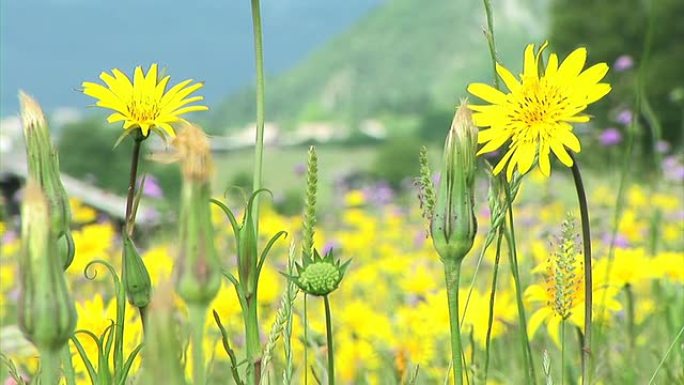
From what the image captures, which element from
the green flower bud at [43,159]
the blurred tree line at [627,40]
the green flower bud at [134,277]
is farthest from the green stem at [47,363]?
the blurred tree line at [627,40]

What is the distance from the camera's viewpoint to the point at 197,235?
0.39m

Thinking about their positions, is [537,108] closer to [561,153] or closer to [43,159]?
[561,153]

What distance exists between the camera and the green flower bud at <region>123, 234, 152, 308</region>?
2.28 ft

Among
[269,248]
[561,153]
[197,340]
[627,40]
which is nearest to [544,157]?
[561,153]

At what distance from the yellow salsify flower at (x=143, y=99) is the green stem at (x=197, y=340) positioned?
14.5 inches

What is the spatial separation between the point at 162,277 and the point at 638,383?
145cm

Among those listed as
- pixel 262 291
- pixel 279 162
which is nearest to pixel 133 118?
pixel 262 291

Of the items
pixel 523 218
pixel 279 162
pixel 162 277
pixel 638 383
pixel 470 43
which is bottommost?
pixel 638 383

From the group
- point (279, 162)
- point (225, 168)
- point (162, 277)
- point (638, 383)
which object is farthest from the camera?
point (225, 168)

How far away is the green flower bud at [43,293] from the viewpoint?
0.40 metres

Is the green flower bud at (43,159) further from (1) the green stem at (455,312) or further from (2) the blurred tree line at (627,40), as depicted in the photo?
(2) the blurred tree line at (627,40)

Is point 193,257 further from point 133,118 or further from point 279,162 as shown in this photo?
point 279,162

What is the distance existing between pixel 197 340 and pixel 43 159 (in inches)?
9.9

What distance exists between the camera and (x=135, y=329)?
113 centimetres
